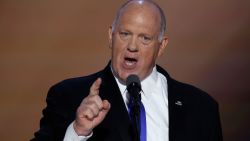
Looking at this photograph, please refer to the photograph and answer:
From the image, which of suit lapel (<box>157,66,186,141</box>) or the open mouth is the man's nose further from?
suit lapel (<box>157,66,186,141</box>)

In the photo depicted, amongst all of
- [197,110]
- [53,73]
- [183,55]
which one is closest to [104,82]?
[197,110]

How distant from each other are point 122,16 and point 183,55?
2.71 ft

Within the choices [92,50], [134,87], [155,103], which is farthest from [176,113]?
[92,50]

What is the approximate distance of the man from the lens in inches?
88.0

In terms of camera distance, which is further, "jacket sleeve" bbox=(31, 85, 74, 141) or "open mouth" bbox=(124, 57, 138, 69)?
"open mouth" bbox=(124, 57, 138, 69)

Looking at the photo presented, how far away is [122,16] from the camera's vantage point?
94.7 inches

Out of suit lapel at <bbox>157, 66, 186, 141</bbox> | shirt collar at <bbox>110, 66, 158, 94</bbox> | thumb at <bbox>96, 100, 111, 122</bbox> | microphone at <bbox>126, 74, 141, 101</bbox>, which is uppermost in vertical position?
microphone at <bbox>126, 74, 141, 101</bbox>

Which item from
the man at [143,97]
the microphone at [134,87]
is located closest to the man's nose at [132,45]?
the man at [143,97]

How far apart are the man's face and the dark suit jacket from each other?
10 cm

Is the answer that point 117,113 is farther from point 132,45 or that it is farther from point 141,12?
point 141,12

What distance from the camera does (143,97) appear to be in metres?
2.44

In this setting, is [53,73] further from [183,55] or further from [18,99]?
[183,55]

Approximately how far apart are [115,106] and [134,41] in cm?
30

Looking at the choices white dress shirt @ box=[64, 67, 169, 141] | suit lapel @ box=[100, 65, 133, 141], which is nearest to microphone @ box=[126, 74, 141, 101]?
suit lapel @ box=[100, 65, 133, 141]
